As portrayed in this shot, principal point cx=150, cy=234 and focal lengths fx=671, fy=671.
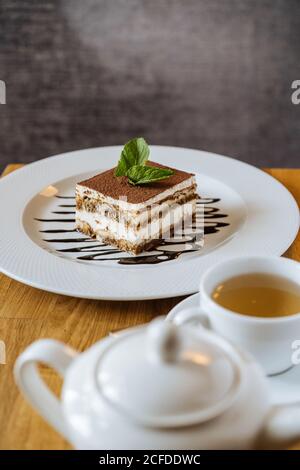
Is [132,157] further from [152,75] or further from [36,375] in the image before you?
[152,75]

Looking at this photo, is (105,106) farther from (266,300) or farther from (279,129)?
(266,300)

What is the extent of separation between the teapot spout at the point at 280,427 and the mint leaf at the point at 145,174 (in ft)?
2.67

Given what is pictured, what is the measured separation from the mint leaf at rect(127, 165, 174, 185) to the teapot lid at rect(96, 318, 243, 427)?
2.63ft

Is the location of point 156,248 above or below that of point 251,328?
below

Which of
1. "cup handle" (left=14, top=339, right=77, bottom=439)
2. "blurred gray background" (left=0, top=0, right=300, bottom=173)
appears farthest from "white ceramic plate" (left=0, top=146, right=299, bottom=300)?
"blurred gray background" (left=0, top=0, right=300, bottom=173)

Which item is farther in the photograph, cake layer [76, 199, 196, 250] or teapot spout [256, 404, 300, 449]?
cake layer [76, 199, 196, 250]

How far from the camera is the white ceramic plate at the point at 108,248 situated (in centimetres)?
114

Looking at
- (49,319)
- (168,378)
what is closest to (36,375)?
(168,378)

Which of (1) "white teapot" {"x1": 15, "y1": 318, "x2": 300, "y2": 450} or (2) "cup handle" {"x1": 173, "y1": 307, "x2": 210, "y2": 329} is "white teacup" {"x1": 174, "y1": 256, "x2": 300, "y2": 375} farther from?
(1) "white teapot" {"x1": 15, "y1": 318, "x2": 300, "y2": 450}

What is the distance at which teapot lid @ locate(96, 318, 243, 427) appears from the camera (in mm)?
572

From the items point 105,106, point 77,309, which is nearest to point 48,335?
point 77,309

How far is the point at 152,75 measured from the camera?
2699 millimetres

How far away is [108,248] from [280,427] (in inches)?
30.7

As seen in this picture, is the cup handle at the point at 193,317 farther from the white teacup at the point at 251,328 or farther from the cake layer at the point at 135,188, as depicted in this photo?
the cake layer at the point at 135,188
